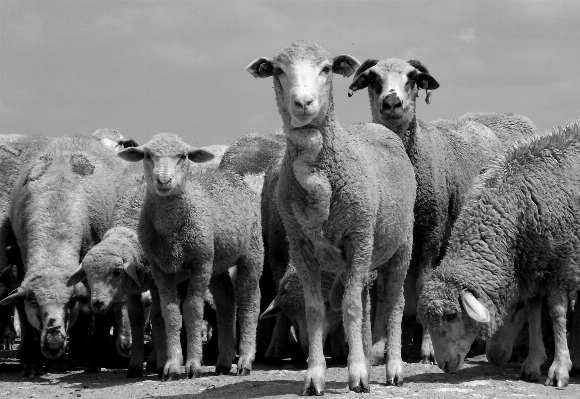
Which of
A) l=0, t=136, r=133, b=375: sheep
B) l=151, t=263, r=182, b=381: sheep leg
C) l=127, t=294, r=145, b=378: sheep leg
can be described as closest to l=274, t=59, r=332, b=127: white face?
l=151, t=263, r=182, b=381: sheep leg

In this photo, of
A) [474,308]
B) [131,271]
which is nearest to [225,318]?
[131,271]

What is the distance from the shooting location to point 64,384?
10.9 metres

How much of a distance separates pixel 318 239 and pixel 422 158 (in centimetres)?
364

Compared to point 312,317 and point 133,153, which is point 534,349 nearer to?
point 312,317

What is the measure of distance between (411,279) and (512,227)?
252 centimetres

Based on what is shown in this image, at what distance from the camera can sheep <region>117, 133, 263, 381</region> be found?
10.6 meters

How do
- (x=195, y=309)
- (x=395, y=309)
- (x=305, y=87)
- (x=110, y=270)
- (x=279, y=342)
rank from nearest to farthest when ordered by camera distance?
(x=305, y=87), (x=395, y=309), (x=195, y=309), (x=110, y=270), (x=279, y=342)

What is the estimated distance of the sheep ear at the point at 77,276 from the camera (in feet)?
36.6

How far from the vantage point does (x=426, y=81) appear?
12.5 meters

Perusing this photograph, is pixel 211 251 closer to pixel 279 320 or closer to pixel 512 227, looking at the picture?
pixel 279 320

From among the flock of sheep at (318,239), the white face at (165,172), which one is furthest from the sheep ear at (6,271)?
the white face at (165,172)

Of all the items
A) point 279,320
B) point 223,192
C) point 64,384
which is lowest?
point 64,384

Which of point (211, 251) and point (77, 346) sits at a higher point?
point (211, 251)

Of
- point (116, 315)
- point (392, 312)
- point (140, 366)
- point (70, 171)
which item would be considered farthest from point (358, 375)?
point (70, 171)
